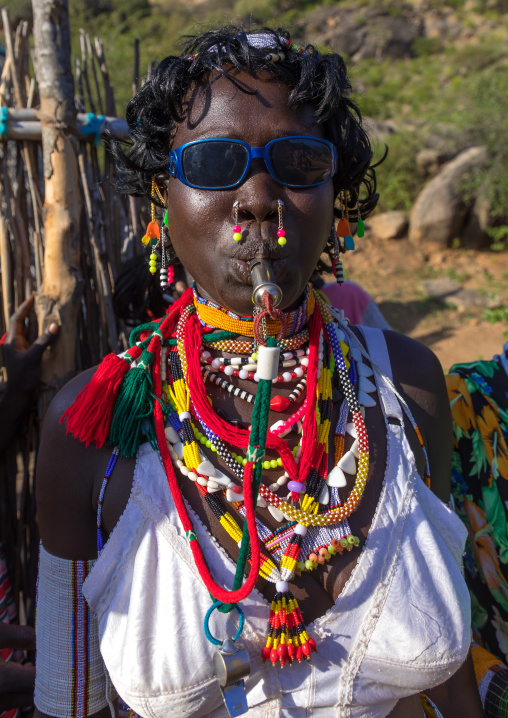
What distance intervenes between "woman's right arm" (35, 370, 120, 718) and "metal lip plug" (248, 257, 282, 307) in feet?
1.75

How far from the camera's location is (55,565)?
1.33 metres

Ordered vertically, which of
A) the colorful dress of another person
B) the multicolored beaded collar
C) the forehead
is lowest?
the colorful dress of another person

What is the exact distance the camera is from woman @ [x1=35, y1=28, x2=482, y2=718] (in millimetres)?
1180

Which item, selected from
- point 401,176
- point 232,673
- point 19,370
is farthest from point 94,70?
point 401,176

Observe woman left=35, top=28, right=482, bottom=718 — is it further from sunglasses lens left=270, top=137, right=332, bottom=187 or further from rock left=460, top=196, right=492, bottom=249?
rock left=460, top=196, right=492, bottom=249

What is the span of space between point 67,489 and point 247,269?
2.16ft

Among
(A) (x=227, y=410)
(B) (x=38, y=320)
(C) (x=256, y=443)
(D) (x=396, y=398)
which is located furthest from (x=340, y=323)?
(B) (x=38, y=320)

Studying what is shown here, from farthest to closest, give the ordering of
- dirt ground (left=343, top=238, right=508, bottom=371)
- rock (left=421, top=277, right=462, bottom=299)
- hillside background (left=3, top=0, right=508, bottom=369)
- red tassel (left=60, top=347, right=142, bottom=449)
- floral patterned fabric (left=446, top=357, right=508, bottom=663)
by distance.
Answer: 1. rock (left=421, top=277, right=462, bottom=299)
2. hillside background (left=3, top=0, right=508, bottom=369)
3. dirt ground (left=343, top=238, right=508, bottom=371)
4. floral patterned fabric (left=446, top=357, right=508, bottom=663)
5. red tassel (left=60, top=347, right=142, bottom=449)

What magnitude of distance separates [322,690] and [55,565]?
2.24ft

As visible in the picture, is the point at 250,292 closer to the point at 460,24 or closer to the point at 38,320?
→ the point at 38,320

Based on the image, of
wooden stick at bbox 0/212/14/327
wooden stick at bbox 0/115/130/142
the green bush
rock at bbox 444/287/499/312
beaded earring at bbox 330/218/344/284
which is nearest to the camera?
beaded earring at bbox 330/218/344/284

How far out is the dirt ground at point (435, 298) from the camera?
809cm

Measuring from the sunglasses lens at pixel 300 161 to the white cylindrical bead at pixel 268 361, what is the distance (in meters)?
0.43

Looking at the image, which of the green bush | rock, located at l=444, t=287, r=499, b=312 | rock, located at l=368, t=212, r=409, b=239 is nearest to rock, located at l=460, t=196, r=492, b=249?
rock, located at l=368, t=212, r=409, b=239
